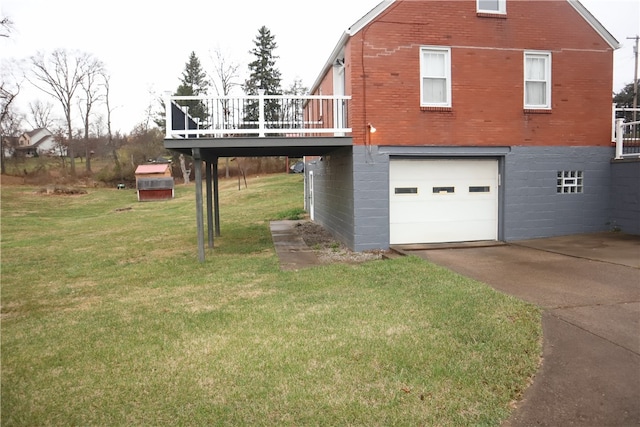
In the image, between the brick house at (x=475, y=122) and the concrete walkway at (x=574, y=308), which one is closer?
the concrete walkway at (x=574, y=308)

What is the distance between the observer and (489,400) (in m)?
3.75

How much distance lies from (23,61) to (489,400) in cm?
5691

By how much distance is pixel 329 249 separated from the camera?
11703 millimetres

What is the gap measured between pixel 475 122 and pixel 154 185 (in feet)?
94.8

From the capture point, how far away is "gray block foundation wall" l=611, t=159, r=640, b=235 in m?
11.3

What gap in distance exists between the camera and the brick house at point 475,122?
10.6 meters

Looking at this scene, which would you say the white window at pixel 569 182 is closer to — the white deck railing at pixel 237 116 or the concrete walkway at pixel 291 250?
the white deck railing at pixel 237 116

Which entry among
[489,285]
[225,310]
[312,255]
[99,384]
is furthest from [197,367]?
[312,255]

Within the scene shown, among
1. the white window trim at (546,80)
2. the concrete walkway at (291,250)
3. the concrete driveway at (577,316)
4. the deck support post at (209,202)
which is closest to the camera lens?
the concrete driveway at (577,316)

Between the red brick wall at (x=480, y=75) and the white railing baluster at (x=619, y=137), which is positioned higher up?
the red brick wall at (x=480, y=75)

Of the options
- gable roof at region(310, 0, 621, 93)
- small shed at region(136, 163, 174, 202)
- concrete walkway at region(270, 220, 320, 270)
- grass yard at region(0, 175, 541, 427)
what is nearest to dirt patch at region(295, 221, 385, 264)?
concrete walkway at region(270, 220, 320, 270)

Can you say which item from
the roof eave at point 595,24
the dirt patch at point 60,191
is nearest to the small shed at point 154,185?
the dirt patch at point 60,191

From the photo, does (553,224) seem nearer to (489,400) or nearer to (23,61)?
A: (489,400)

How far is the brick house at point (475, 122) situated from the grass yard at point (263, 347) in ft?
8.45
